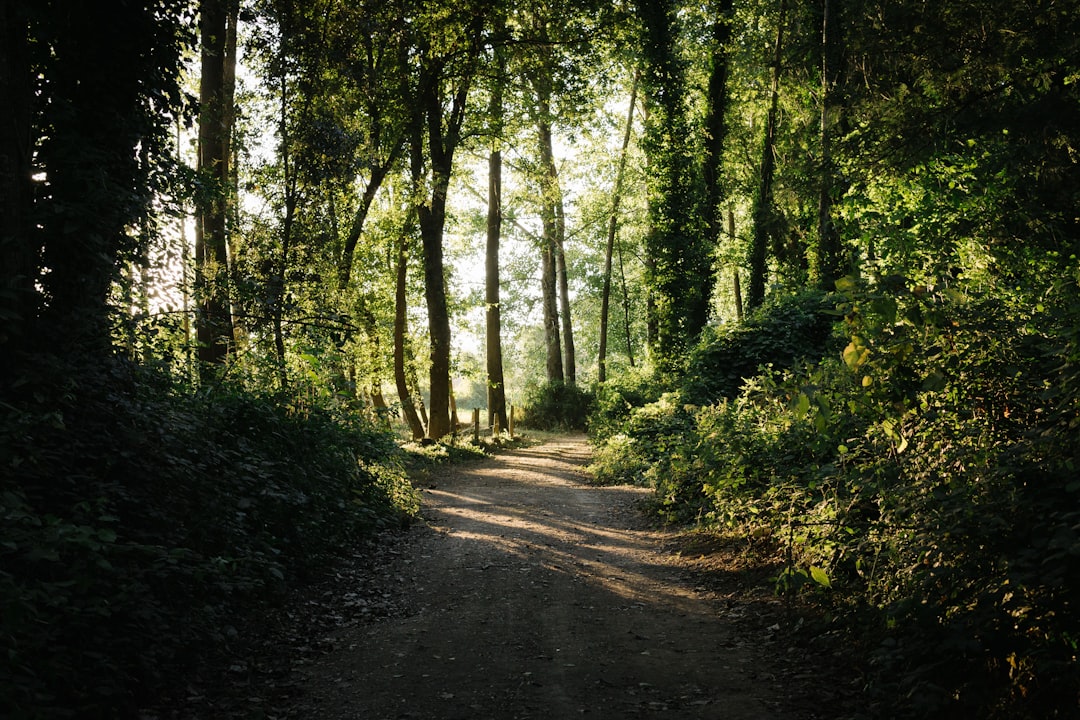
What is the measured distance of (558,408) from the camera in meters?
36.5

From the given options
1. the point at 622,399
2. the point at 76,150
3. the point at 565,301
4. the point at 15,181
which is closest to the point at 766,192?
the point at 622,399

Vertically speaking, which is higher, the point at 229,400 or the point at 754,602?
the point at 229,400

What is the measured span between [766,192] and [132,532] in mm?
23837

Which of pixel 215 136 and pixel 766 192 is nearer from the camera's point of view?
pixel 215 136

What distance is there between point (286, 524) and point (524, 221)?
31.9 meters

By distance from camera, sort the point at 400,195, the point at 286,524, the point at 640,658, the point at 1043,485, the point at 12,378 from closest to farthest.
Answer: the point at 1043,485
the point at 12,378
the point at 640,658
the point at 286,524
the point at 400,195

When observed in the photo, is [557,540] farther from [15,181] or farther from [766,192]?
[766,192]

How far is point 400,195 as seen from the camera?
21031 mm

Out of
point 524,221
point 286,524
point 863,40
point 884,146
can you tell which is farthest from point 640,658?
point 524,221

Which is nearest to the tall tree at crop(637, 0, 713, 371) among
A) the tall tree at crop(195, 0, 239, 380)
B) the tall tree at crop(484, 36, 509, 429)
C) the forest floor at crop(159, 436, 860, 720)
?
the tall tree at crop(484, 36, 509, 429)

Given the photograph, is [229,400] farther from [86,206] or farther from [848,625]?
[848,625]

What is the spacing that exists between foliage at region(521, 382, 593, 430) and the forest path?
25.4m

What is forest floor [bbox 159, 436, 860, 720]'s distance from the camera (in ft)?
15.8

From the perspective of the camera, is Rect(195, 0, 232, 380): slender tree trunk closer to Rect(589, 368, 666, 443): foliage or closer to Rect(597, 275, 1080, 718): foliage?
Rect(597, 275, 1080, 718): foliage
